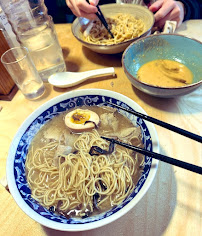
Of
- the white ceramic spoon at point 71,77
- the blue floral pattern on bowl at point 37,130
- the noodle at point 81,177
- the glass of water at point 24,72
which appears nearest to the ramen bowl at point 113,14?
the white ceramic spoon at point 71,77

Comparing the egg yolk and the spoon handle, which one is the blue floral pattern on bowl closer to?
the egg yolk

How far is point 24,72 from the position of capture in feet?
4.31

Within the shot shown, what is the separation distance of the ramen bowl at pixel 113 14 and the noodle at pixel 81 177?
0.74 m

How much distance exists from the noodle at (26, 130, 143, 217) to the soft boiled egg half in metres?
0.07

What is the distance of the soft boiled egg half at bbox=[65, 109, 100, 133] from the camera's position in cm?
103

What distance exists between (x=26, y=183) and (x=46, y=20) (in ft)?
3.77

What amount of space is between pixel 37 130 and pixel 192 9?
6.13ft

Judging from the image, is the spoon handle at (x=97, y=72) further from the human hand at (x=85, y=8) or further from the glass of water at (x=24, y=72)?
the human hand at (x=85, y=8)

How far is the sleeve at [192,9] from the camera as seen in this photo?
6.06ft

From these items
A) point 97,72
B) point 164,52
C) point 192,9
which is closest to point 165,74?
point 164,52

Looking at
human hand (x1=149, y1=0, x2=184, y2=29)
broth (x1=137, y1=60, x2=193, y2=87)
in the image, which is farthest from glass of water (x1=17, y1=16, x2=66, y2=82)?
human hand (x1=149, y1=0, x2=184, y2=29)

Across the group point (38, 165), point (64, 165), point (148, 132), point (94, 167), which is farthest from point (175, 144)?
point (38, 165)

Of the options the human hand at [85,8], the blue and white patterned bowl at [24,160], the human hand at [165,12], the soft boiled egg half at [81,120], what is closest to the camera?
the blue and white patterned bowl at [24,160]

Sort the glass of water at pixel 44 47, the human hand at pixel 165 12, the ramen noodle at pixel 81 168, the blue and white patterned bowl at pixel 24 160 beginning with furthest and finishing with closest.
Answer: the human hand at pixel 165 12 → the glass of water at pixel 44 47 → the ramen noodle at pixel 81 168 → the blue and white patterned bowl at pixel 24 160
